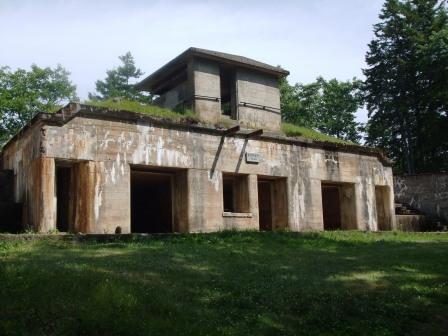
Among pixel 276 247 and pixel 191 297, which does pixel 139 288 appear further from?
pixel 276 247

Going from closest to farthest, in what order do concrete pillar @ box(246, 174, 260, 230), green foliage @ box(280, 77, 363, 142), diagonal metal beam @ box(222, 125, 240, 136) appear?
diagonal metal beam @ box(222, 125, 240, 136) → concrete pillar @ box(246, 174, 260, 230) → green foliage @ box(280, 77, 363, 142)

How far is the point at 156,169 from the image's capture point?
15.9 meters

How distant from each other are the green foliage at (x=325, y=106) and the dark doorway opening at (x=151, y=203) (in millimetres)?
19985

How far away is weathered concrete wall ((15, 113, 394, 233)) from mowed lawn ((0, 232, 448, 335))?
9.09 feet

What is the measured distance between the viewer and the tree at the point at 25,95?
1225 inches

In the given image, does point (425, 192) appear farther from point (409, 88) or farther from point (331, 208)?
point (409, 88)

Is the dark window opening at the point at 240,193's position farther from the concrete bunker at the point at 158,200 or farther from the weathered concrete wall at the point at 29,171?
the weathered concrete wall at the point at 29,171

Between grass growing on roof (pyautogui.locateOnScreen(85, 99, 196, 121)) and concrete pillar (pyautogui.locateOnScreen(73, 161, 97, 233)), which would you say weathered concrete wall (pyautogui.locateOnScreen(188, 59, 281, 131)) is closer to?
grass growing on roof (pyautogui.locateOnScreen(85, 99, 196, 121))

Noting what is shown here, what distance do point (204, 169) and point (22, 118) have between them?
66.7 feet

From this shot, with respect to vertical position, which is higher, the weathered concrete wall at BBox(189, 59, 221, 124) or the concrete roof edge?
the weathered concrete wall at BBox(189, 59, 221, 124)

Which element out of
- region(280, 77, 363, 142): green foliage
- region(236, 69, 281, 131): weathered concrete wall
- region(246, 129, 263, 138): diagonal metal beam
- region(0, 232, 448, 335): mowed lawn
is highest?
region(280, 77, 363, 142): green foliage

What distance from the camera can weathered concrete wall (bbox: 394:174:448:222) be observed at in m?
24.2

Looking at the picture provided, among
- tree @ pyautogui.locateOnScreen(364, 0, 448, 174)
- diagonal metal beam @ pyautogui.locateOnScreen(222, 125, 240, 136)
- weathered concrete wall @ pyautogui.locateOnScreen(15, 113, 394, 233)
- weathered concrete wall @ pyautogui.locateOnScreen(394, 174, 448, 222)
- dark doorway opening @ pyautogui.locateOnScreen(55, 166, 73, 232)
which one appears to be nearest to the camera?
weathered concrete wall @ pyautogui.locateOnScreen(15, 113, 394, 233)

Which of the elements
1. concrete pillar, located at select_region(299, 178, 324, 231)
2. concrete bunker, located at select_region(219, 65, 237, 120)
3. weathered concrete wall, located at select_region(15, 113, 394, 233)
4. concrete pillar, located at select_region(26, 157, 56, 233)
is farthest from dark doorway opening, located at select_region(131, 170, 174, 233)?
concrete pillar, located at select_region(299, 178, 324, 231)
